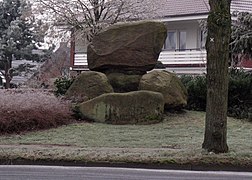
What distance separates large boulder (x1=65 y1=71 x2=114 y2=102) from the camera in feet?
60.2

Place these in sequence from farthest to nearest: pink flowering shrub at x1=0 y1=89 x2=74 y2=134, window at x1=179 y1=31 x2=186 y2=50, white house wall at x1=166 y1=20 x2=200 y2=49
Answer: window at x1=179 y1=31 x2=186 y2=50 → white house wall at x1=166 y1=20 x2=200 y2=49 → pink flowering shrub at x1=0 y1=89 x2=74 y2=134

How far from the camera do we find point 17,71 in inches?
1512

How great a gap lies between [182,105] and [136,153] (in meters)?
8.35

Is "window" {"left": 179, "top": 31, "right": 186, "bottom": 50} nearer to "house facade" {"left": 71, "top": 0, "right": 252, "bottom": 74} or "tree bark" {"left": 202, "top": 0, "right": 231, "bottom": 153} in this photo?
"house facade" {"left": 71, "top": 0, "right": 252, "bottom": 74}

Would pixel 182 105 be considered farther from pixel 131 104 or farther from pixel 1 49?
pixel 1 49

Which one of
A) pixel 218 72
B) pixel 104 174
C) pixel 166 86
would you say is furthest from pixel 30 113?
pixel 218 72

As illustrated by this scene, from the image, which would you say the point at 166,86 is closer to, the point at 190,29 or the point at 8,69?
the point at 190,29

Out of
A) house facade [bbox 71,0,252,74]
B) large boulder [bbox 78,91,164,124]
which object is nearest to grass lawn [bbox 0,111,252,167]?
large boulder [bbox 78,91,164,124]

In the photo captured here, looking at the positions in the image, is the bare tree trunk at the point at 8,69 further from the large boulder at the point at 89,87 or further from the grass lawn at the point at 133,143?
the grass lawn at the point at 133,143

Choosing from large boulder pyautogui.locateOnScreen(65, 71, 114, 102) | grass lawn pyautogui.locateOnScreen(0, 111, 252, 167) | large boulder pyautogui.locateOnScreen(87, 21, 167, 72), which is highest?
large boulder pyautogui.locateOnScreen(87, 21, 167, 72)

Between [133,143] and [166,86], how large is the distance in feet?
19.1

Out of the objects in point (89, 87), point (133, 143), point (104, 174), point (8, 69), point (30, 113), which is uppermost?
point (89, 87)

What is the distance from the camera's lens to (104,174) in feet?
31.6

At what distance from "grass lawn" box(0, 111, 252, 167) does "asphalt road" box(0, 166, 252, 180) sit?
0.35 m
